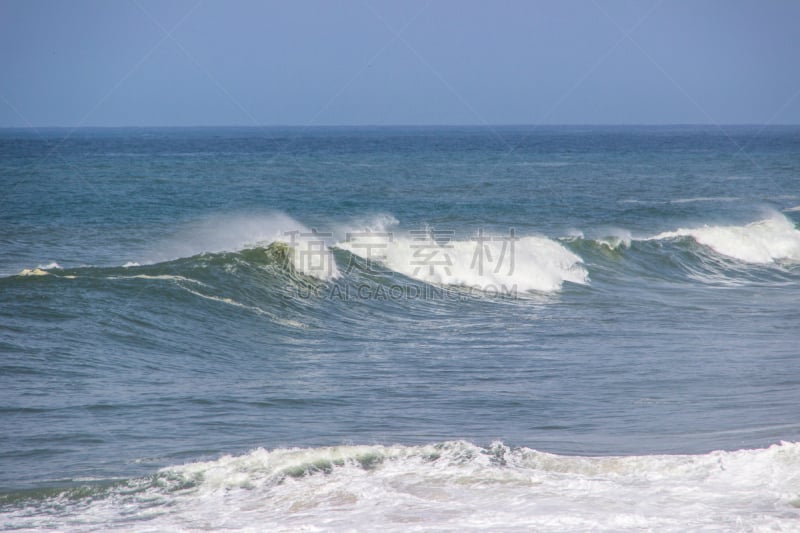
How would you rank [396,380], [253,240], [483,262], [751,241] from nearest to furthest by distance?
[396,380] → [483,262] → [253,240] → [751,241]

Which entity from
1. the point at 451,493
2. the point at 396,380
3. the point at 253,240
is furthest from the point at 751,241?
the point at 451,493

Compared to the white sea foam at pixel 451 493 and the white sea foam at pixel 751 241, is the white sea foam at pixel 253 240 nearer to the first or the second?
the white sea foam at pixel 751 241

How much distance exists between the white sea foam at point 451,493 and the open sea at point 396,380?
0.02m

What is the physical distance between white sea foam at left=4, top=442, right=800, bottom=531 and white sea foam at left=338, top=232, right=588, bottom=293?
10.1 metres

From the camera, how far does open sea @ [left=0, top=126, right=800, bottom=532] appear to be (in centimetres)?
631

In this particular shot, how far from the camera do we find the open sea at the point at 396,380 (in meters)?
6.31

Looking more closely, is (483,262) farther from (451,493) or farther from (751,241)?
(451,493)

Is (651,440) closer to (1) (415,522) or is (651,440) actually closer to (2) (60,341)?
(1) (415,522)

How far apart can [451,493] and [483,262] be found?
41.2ft

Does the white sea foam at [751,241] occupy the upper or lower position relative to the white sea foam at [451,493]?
upper

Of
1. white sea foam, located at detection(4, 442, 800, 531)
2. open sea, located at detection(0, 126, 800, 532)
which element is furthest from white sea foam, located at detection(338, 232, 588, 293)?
white sea foam, located at detection(4, 442, 800, 531)

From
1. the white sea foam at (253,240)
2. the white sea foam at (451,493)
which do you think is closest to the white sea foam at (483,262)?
the white sea foam at (253,240)

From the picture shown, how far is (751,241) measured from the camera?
2289cm

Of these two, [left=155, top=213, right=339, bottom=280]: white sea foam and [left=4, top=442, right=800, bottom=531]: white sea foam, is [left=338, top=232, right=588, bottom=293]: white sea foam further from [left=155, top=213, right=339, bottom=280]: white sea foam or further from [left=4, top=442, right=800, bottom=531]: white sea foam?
[left=4, top=442, right=800, bottom=531]: white sea foam
